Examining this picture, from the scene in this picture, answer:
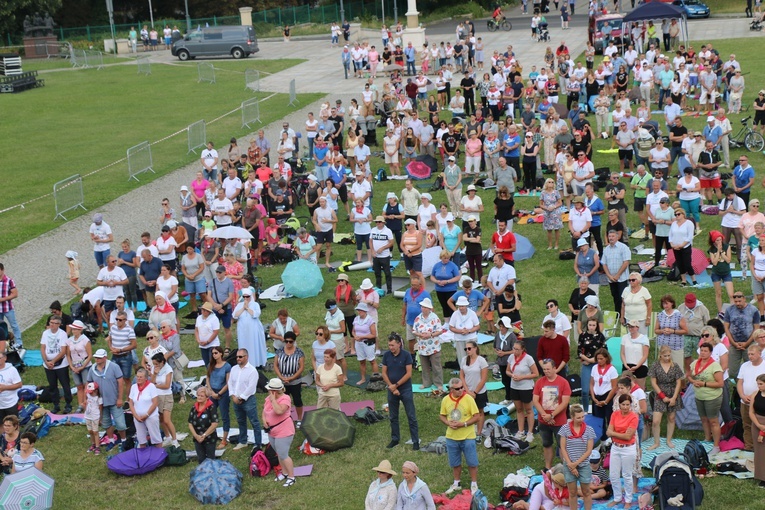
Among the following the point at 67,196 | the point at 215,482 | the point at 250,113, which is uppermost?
the point at 250,113

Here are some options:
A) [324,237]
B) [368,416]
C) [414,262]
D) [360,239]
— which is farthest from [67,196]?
[368,416]

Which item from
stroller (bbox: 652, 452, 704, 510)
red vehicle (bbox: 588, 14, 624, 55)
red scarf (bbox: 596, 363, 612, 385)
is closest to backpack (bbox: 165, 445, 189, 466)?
red scarf (bbox: 596, 363, 612, 385)

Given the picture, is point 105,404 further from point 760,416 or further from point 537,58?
point 537,58

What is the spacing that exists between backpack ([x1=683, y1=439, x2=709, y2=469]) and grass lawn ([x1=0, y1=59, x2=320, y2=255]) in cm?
1868

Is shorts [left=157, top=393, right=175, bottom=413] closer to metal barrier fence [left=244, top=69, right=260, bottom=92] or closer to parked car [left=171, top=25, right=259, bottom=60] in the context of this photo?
metal barrier fence [left=244, top=69, right=260, bottom=92]

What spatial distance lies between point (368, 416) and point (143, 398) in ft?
10.9

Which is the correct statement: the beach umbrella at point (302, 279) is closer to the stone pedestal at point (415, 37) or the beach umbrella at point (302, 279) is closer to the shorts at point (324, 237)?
the shorts at point (324, 237)

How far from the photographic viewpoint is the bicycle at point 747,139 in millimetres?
28562

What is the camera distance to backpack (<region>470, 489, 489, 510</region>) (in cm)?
1223

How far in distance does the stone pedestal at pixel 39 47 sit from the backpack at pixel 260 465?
5158 centimetres

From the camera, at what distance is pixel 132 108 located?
4462cm

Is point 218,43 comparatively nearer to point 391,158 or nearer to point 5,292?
point 391,158

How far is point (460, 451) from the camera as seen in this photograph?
13148 millimetres

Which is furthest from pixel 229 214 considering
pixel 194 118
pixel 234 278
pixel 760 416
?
pixel 194 118
